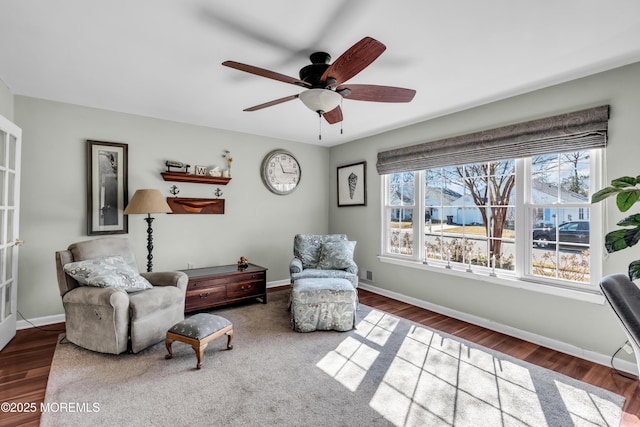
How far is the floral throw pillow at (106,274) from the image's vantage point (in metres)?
2.63

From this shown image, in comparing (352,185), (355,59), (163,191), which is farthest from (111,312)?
(352,185)

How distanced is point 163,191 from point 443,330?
12.3 ft

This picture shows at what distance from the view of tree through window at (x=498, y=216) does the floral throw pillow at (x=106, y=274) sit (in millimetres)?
3266

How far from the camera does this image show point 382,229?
4.55 metres

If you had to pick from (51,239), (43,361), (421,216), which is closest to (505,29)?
(421,216)

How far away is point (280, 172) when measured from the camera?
4.92 metres

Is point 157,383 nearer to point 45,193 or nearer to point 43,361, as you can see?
point 43,361

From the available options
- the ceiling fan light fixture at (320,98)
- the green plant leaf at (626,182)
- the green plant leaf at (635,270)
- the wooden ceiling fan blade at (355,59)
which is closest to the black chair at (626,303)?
the green plant leaf at (635,270)

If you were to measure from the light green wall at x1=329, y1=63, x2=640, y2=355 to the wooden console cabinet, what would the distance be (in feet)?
5.97

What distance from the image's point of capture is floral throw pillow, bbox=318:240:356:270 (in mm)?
3885

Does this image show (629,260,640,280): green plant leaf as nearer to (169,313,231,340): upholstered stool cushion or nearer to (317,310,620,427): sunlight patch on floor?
(317,310,620,427): sunlight patch on floor

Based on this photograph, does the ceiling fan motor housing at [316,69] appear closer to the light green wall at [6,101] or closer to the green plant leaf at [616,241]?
the green plant leaf at [616,241]

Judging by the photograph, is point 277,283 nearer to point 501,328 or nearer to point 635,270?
point 501,328

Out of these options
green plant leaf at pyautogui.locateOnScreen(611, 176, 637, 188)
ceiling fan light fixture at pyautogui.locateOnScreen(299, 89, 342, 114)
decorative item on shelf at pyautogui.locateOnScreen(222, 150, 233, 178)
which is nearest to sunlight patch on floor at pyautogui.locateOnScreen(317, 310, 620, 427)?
green plant leaf at pyautogui.locateOnScreen(611, 176, 637, 188)
